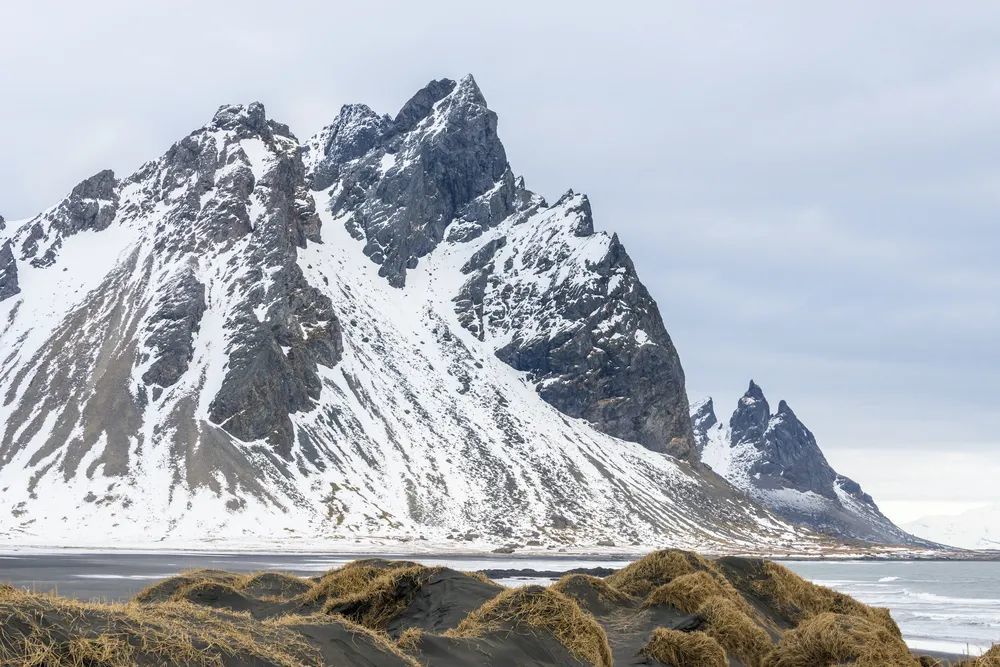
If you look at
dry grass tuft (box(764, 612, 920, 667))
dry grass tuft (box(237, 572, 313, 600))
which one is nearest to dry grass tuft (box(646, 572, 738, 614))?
dry grass tuft (box(764, 612, 920, 667))

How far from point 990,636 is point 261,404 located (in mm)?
150103

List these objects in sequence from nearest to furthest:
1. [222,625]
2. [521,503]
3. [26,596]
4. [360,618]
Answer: [26,596], [222,625], [360,618], [521,503]

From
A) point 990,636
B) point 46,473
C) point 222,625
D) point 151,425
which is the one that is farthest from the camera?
point 151,425

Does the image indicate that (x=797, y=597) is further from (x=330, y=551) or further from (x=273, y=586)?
(x=330, y=551)

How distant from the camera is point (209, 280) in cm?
19750

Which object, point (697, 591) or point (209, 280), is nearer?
point (697, 591)

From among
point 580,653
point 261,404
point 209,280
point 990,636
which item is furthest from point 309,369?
point 580,653

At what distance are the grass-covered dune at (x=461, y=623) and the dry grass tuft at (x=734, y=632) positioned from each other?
3 cm

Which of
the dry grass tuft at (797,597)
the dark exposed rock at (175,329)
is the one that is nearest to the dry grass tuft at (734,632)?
the dry grass tuft at (797,597)

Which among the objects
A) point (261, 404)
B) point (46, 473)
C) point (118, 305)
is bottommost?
point (46, 473)

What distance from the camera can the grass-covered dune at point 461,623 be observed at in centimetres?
1095

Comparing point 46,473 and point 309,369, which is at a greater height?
point 309,369

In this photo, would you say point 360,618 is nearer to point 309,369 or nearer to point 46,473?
point 46,473

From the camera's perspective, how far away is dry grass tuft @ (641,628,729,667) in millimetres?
20891
